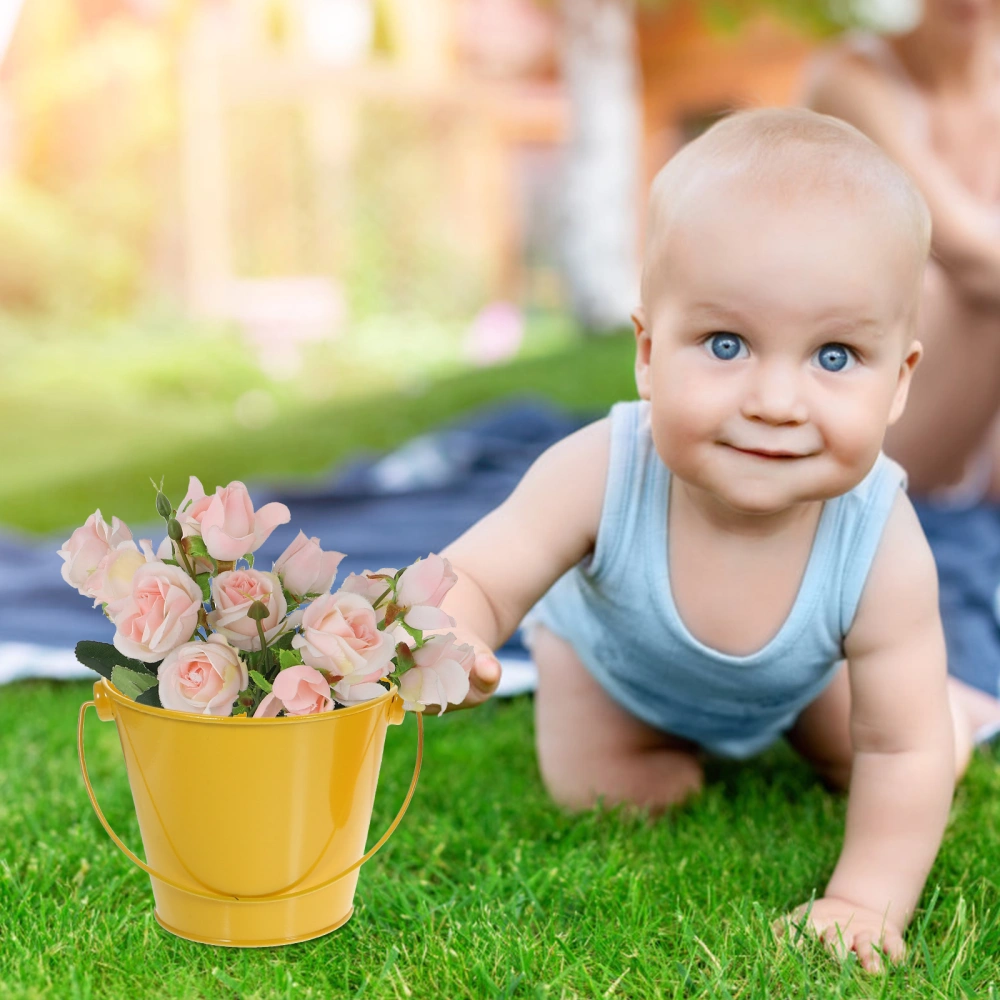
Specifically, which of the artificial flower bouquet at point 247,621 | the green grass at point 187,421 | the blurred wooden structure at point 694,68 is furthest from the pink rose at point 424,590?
the blurred wooden structure at point 694,68

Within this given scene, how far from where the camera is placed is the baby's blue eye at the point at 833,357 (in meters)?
1.29

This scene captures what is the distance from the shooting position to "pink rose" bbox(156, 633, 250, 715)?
1147 millimetres

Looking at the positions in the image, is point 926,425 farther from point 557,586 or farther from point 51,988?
point 51,988

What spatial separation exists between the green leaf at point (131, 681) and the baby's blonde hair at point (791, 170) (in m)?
0.68

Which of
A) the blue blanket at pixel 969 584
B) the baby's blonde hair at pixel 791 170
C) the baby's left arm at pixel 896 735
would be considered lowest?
the blue blanket at pixel 969 584

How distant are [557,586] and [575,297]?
6566 millimetres

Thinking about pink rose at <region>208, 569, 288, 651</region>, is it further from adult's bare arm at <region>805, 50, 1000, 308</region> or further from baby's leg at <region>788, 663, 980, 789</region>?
adult's bare arm at <region>805, 50, 1000, 308</region>

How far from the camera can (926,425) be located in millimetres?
3041

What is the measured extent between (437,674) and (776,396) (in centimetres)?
44

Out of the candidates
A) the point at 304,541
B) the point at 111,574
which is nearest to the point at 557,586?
the point at 304,541

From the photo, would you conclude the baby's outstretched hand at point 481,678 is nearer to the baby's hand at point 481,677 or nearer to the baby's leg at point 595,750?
the baby's hand at point 481,677

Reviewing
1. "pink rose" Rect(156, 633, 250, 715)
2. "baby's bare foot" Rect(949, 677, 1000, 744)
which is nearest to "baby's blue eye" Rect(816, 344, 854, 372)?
"pink rose" Rect(156, 633, 250, 715)

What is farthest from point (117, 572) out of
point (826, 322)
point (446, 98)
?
point (446, 98)

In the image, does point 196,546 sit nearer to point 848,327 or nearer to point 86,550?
point 86,550
